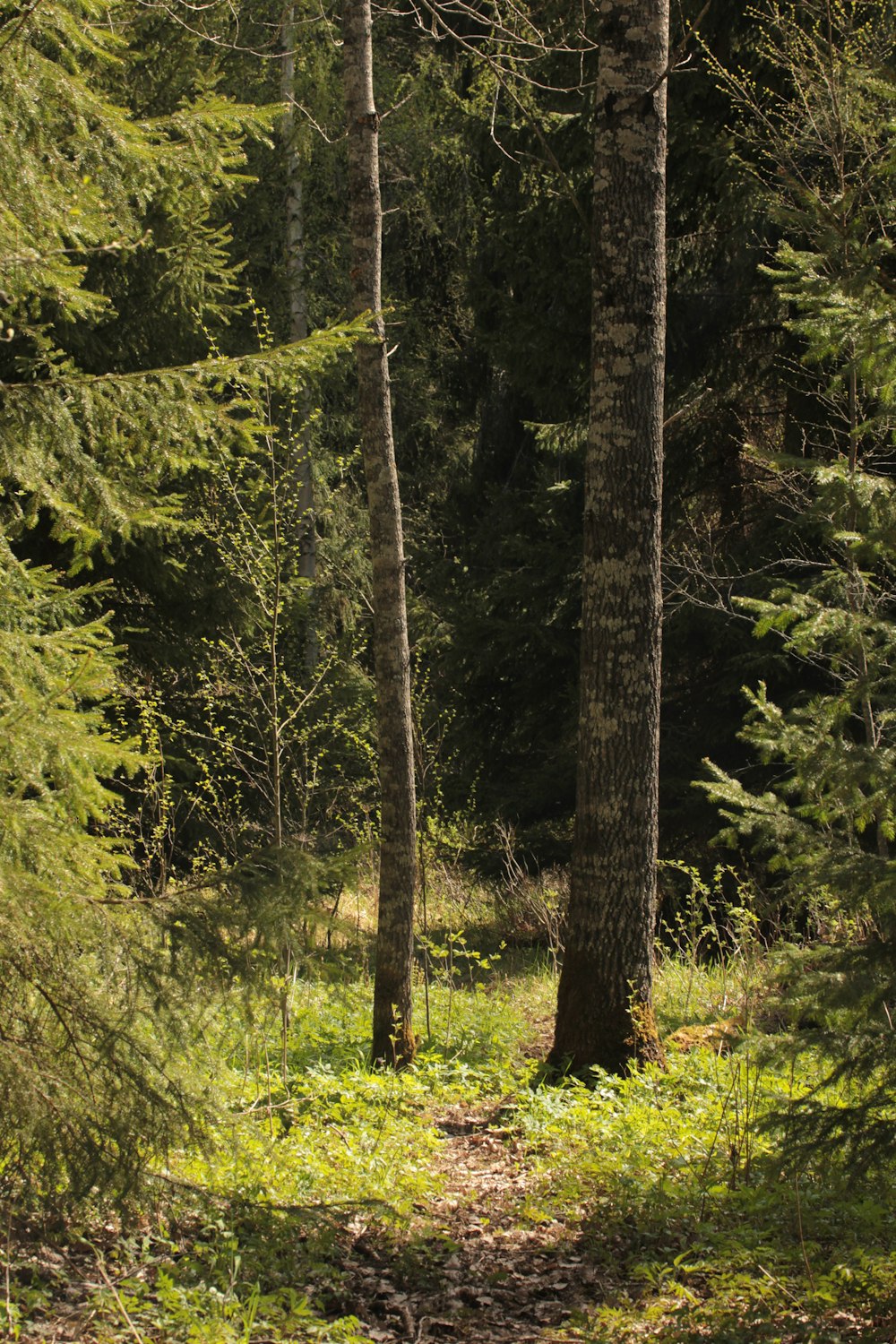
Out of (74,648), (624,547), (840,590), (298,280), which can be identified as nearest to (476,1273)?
(74,648)

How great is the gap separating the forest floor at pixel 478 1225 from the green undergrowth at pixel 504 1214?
11 millimetres

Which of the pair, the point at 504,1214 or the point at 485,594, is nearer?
the point at 504,1214

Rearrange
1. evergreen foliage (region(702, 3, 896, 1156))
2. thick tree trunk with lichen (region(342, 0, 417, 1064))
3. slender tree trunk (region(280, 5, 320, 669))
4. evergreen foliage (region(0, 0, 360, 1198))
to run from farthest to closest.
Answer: slender tree trunk (region(280, 5, 320, 669)), thick tree trunk with lichen (region(342, 0, 417, 1064)), evergreen foliage (region(702, 3, 896, 1156)), evergreen foliage (region(0, 0, 360, 1198))

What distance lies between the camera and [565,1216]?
454 centimetres

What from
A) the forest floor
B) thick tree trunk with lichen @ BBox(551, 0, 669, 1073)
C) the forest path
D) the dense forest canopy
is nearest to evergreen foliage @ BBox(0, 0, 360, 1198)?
the dense forest canopy

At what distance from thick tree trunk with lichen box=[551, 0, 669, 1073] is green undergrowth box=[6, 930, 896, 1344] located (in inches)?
26.4

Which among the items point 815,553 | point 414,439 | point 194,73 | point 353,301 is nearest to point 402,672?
point 353,301

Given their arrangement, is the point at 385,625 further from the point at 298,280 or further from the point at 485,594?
the point at 298,280

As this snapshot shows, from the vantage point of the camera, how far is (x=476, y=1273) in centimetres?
410

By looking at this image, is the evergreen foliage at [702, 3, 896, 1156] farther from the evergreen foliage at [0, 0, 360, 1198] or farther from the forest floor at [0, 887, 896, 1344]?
the evergreen foliage at [0, 0, 360, 1198]

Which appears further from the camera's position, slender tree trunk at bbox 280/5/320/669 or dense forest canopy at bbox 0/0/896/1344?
A: slender tree trunk at bbox 280/5/320/669

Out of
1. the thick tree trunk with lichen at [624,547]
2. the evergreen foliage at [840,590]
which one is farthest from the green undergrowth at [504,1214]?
the thick tree trunk with lichen at [624,547]

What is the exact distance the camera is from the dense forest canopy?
137 inches

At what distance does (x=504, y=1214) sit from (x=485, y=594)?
7959mm
